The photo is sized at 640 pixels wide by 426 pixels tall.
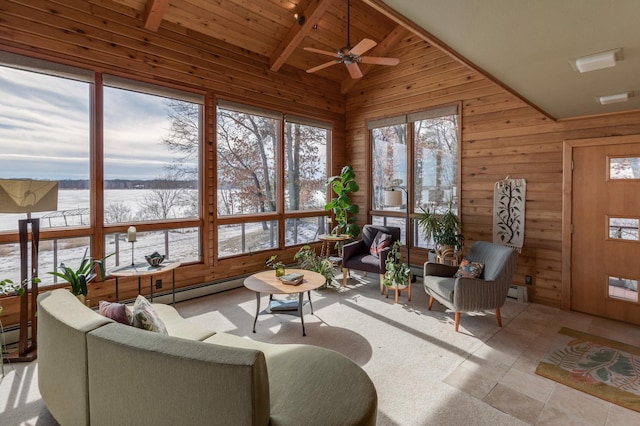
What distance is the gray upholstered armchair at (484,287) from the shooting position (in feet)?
10.8

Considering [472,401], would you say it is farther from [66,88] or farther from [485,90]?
[66,88]

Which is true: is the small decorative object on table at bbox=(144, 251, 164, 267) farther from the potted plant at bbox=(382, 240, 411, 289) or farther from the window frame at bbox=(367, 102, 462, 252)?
the window frame at bbox=(367, 102, 462, 252)

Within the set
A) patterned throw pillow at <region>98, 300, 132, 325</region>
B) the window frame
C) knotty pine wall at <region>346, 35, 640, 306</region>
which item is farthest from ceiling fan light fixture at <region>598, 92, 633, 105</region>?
patterned throw pillow at <region>98, 300, 132, 325</region>

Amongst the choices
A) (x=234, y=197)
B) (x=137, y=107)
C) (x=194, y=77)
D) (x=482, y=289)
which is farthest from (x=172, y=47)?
(x=482, y=289)

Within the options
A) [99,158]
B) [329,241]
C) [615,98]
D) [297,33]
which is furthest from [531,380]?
[297,33]

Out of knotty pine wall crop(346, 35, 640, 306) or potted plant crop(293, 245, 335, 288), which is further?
potted plant crop(293, 245, 335, 288)

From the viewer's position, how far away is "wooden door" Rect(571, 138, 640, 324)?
355 centimetres

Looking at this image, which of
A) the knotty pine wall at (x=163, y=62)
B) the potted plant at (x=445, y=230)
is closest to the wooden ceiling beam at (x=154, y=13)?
the knotty pine wall at (x=163, y=62)

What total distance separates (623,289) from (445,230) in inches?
79.0

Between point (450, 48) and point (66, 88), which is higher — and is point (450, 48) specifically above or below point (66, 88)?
below

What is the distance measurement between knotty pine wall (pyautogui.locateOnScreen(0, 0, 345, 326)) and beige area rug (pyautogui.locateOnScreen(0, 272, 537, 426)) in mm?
845

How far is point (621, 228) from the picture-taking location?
3621mm

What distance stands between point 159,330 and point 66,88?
10.6ft

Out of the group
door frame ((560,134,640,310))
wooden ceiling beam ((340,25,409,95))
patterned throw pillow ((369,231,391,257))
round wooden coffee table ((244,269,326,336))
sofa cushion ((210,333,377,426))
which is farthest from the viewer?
wooden ceiling beam ((340,25,409,95))
